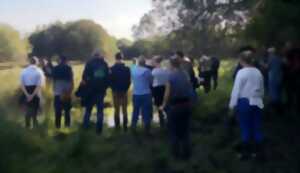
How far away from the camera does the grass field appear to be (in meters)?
6.08

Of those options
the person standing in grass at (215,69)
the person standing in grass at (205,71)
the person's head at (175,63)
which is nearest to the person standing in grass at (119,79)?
the person's head at (175,63)

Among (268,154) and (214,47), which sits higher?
(214,47)

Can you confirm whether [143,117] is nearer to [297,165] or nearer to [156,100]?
[156,100]

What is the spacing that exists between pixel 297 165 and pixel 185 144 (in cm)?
171

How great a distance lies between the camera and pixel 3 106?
594cm

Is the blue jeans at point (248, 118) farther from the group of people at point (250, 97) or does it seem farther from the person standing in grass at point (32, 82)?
the person standing in grass at point (32, 82)

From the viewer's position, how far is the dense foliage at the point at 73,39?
101 feet

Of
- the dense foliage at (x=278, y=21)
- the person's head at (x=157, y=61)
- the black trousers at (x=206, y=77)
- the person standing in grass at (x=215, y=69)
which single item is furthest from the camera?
the black trousers at (x=206, y=77)

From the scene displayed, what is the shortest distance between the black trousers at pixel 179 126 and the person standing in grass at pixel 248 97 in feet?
2.41

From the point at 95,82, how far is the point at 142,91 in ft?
2.92

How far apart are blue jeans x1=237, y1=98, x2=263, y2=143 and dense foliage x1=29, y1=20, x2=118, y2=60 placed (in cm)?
2024

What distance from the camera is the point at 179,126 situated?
30.3 feet

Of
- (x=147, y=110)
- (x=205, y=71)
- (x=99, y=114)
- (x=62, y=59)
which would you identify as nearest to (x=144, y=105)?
(x=147, y=110)

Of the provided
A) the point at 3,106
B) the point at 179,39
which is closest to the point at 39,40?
the point at 179,39
